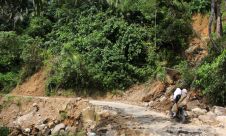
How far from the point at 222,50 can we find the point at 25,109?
32.2 ft

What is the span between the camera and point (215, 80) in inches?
696

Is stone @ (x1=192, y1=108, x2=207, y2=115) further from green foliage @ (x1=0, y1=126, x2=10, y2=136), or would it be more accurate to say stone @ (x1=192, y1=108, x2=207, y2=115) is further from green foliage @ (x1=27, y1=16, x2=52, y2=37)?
green foliage @ (x1=27, y1=16, x2=52, y2=37)

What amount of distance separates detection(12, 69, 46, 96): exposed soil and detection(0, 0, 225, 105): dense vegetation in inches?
15.8

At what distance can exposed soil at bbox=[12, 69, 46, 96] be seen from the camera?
24797mm

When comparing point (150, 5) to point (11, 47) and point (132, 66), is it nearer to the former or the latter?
point (132, 66)

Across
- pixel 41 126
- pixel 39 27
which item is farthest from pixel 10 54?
pixel 41 126

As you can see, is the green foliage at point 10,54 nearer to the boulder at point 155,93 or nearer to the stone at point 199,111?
the boulder at point 155,93

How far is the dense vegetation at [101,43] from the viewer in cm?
2373

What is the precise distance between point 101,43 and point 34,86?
4741mm

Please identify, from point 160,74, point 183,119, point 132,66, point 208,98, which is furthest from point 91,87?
point 183,119

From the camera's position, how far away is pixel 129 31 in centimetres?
2486

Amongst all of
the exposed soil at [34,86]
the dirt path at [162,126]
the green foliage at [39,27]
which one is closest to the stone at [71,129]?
the dirt path at [162,126]

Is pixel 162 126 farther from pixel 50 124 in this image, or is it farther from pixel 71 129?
pixel 50 124

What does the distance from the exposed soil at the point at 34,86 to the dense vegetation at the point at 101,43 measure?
0.40 meters
